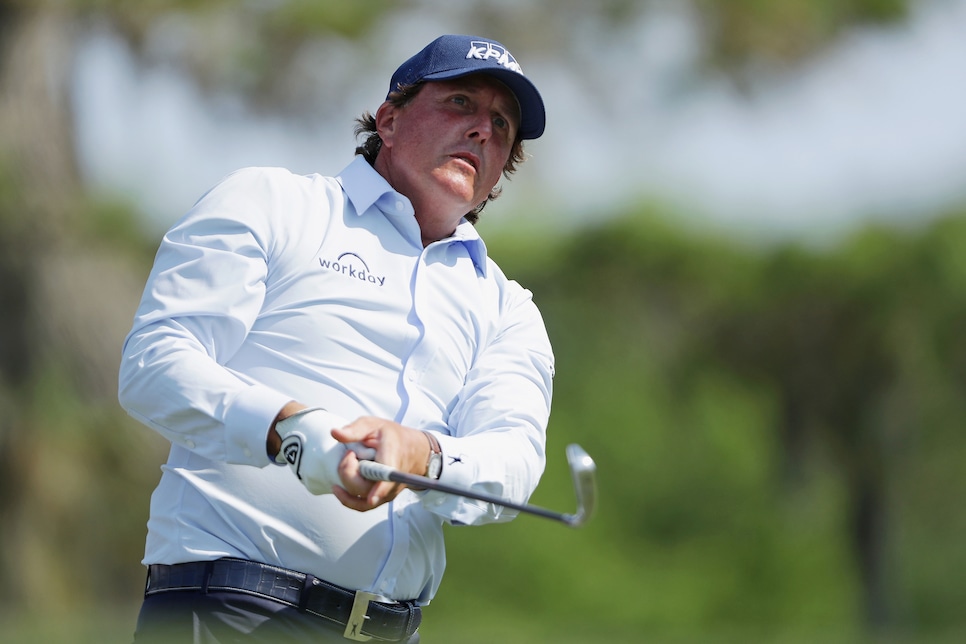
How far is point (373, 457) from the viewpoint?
5.82 ft

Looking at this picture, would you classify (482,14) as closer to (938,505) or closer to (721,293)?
(721,293)

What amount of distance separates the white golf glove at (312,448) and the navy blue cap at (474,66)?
2.56 ft

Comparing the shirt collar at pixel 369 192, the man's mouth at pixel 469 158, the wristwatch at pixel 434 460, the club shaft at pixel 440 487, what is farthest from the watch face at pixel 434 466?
the man's mouth at pixel 469 158

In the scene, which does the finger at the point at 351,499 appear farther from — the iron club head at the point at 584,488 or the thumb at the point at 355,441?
the iron club head at the point at 584,488

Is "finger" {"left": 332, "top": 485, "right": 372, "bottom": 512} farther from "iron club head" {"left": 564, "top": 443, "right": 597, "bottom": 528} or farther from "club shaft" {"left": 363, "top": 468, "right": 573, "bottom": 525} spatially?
"iron club head" {"left": 564, "top": 443, "right": 597, "bottom": 528}

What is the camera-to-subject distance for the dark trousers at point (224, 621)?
1.90 m

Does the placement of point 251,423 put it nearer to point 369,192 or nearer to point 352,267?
point 352,267

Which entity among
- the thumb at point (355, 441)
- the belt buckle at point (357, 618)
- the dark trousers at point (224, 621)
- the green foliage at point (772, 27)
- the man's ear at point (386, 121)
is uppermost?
the green foliage at point (772, 27)

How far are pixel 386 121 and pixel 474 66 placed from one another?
26 centimetres

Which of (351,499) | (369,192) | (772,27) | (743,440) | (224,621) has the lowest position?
(224,621)

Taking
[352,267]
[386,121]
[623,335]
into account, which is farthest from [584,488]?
[623,335]

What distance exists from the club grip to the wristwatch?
0.15 m

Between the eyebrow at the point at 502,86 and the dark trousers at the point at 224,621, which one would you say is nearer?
the dark trousers at the point at 224,621

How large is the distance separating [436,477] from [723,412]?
9732mm
